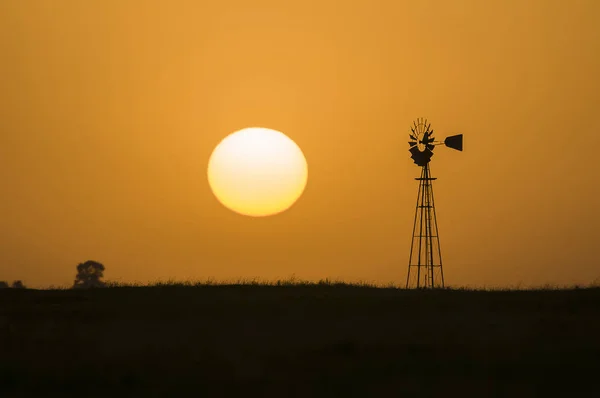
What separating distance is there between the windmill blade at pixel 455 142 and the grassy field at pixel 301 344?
53.0 ft

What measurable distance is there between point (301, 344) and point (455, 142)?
28815 millimetres

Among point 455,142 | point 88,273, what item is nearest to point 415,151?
point 455,142

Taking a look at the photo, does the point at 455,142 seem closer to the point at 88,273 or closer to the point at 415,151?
the point at 415,151

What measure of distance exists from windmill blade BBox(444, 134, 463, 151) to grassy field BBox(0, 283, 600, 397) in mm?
16149

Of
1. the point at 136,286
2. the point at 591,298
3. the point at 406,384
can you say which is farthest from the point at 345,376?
the point at 136,286

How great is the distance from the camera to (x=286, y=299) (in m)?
32.8

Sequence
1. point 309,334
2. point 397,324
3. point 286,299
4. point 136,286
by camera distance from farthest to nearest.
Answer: point 136,286 < point 286,299 < point 397,324 < point 309,334

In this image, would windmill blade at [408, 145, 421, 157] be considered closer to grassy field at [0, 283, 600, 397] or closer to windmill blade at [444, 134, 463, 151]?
windmill blade at [444, 134, 463, 151]

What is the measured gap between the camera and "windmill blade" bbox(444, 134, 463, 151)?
163 ft

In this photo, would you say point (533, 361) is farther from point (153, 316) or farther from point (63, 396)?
point (153, 316)

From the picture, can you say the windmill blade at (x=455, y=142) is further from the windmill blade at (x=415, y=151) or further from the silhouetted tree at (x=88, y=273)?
the silhouetted tree at (x=88, y=273)

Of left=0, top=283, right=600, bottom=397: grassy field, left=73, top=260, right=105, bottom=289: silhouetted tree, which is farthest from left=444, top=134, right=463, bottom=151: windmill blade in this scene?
left=73, top=260, right=105, bottom=289: silhouetted tree

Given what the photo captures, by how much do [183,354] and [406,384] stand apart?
18.1 feet

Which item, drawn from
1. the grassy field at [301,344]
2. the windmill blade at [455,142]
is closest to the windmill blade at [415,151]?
the windmill blade at [455,142]
